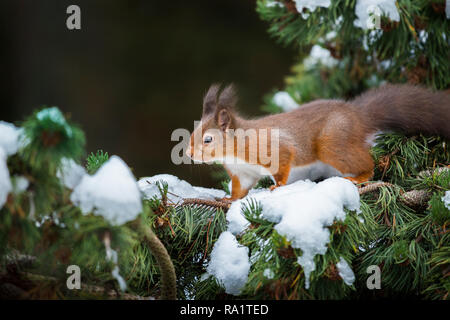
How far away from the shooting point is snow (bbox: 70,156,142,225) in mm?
516

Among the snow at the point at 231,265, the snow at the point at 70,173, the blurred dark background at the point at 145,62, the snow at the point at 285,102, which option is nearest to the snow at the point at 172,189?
the snow at the point at 231,265

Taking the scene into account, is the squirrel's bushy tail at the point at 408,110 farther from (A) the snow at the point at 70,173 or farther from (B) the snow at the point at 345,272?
(A) the snow at the point at 70,173

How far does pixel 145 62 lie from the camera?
9.41ft

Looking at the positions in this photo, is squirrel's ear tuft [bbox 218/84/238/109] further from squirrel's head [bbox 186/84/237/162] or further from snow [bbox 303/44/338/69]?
snow [bbox 303/44/338/69]

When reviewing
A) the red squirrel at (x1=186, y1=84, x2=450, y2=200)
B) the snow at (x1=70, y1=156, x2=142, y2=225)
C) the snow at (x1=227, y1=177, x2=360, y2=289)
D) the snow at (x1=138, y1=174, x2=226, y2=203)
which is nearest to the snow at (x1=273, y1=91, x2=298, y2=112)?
the red squirrel at (x1=186, y1=84, x2=450, y2=200)

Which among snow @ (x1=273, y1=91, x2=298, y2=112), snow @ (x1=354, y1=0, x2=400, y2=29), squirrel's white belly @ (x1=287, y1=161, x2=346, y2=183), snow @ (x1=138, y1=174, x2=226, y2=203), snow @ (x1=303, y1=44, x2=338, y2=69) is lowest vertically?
squirrel's white belly @ (x1=287, y1=161, x2=346, y2=183)

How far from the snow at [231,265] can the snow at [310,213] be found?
10 cm

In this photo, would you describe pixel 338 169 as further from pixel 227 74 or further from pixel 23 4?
pixel 23 4

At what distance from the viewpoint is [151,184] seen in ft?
2.81

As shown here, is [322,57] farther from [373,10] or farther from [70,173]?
[70,173]

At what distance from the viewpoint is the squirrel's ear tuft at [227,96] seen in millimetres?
1093

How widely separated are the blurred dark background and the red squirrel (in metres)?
1.60

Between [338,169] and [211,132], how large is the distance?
0.32m

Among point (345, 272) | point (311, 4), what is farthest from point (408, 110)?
point (345, 272)
